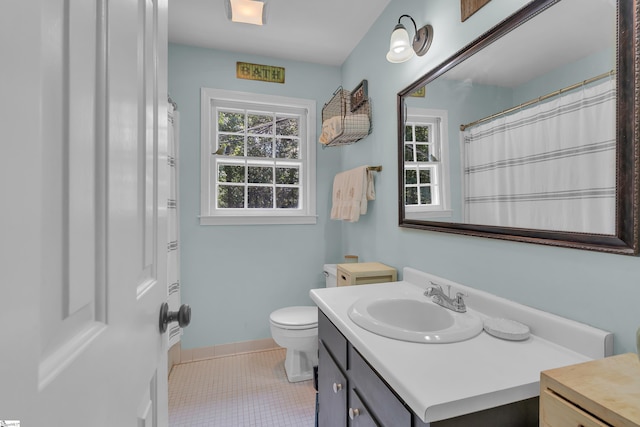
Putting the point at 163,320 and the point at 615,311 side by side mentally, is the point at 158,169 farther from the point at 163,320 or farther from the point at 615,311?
the point at 615,311

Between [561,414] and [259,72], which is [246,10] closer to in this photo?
[259,72]

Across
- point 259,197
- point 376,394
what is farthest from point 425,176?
point 259,197

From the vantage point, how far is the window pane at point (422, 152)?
1.55 m

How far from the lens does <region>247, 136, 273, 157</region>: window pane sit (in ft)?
8.59

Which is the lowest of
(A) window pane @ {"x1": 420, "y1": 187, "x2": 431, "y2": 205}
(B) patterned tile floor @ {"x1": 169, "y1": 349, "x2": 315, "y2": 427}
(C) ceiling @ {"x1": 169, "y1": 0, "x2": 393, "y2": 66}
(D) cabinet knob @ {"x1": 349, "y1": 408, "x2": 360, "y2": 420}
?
(B) patterned tile floor @ {"x1": 169, "y1": 349, "x2": 315, "y2": 427}

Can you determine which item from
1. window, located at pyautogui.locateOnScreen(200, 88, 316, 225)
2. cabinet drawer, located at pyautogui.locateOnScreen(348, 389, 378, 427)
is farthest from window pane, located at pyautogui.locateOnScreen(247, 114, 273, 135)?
cabinet drawer, located at pyautogui.locateOnScreen(348, 389, 378, 427)

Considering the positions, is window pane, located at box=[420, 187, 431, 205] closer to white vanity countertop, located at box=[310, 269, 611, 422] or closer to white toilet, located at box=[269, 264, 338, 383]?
white vanity countertop, located at box=[310, 269, 611, 422]

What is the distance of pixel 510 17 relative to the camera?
1.08 meters

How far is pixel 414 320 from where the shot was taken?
133 centimetres

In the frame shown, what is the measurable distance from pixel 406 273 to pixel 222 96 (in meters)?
2.05

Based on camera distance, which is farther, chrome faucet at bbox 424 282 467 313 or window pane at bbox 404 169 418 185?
window pane at bbox 404 169 418 185

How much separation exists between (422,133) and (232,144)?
1681 millimetres

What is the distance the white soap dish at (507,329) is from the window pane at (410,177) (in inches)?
32.5

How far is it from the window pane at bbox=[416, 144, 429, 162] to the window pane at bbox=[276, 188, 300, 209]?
1.38 meters
